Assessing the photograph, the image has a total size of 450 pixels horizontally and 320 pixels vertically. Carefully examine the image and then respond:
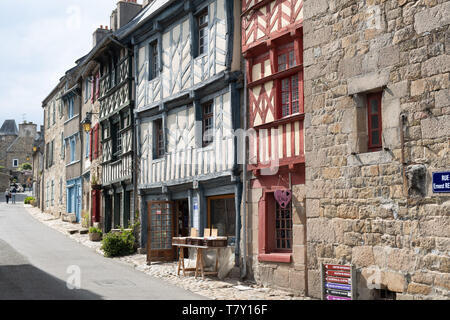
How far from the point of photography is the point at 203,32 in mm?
13609

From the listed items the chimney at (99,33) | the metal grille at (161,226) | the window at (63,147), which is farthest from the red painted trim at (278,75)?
the window at (63,147)

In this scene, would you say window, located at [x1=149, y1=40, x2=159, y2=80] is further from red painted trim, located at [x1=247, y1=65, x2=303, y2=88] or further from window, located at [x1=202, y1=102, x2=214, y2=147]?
red painted trim, located at [x1=247, y1=65, x2=303, y2=88]

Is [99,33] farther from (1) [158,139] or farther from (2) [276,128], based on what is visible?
(2) [276,128]

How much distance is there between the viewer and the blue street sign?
7152 millimetres

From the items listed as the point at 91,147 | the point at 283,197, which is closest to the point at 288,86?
the point at 283,197

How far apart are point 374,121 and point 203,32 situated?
6.38m

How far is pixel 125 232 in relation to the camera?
1633 cm

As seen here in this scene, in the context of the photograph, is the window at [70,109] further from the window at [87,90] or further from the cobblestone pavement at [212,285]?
the cobblestone pavement at [212,285]

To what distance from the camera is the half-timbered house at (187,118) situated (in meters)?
12.1

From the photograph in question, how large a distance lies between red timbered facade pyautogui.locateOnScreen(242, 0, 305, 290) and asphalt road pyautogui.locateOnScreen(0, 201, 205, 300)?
198 cm

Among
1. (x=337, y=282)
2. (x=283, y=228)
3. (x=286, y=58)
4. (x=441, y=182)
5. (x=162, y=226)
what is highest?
(x=286, y=58)

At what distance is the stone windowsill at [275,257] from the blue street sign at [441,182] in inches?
134
